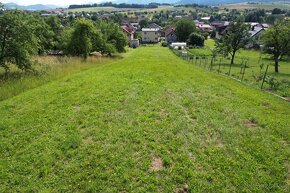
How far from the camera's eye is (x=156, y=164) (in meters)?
6.25

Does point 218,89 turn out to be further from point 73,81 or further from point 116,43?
point 116,43

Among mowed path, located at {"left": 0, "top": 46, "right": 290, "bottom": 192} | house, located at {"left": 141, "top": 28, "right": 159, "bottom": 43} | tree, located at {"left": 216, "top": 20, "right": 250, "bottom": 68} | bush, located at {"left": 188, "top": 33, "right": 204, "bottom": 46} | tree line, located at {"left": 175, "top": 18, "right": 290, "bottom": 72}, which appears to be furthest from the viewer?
house, located at {"left": 141, "top": 28, "right": 159, "bottom": 43}

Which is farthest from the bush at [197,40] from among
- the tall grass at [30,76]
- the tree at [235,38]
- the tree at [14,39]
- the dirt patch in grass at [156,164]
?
the dirt patch in grass at [156,164]

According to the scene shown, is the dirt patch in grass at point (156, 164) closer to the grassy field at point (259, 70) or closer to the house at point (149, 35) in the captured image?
the grassy field at point (259, 70)

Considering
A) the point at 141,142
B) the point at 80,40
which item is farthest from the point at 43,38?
the point at 141,142

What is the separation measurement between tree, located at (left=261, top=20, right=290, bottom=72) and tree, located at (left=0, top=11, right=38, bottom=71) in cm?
2933

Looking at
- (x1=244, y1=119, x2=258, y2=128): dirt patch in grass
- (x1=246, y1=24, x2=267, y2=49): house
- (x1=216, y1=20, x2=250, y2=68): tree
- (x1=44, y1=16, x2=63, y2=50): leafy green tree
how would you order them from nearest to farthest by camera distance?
1. (x1=244, y1=119, x2=258, y2=128): dirt patch in grass
2. (x1=44, y1=16, x2=63, y2=50): leafy green tree
3. (x1=216, y1=20, x2=250, y2=68): tree
4. (x1=246, y1=24, x2=267, y2=49): house

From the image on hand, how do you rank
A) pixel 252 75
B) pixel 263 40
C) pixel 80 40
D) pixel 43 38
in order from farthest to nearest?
pixel 263 40, pixel 43 38, pixel 80 40, pixel 252 75

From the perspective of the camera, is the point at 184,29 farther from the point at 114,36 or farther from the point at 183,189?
the point at 183,189

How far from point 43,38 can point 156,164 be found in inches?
1042

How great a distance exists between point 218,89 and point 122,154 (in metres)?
8.32

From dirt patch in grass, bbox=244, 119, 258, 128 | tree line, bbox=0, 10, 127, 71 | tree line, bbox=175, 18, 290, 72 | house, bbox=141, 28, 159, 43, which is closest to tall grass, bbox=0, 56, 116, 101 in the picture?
tree line, bbox=0, 10, 127, 71

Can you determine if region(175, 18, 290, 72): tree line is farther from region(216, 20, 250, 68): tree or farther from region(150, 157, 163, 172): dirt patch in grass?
region(150, 157, 163, 172): dirt patch in grass

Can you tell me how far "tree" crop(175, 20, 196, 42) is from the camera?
80750mm
